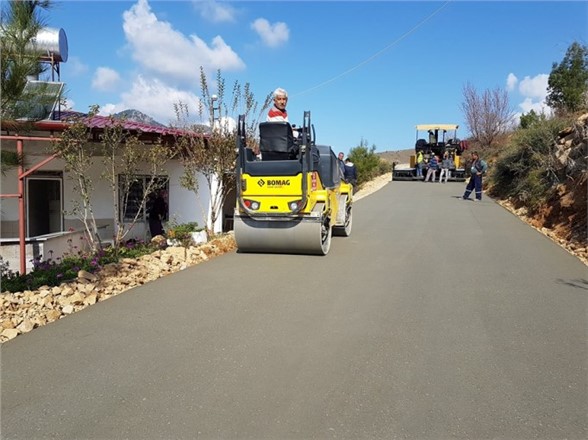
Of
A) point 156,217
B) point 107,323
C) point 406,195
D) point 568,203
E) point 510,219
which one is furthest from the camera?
point 406,195

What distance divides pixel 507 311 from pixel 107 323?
440cm

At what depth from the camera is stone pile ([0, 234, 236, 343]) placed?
4.87 metres

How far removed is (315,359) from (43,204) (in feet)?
38.6

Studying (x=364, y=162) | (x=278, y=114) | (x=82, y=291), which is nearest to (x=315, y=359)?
(x=82, y=291)

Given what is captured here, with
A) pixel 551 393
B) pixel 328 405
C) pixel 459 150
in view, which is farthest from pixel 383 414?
pixel 459 150

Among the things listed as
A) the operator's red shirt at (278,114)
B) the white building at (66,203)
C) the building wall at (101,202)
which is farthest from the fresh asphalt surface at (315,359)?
the building wall at (101,202)

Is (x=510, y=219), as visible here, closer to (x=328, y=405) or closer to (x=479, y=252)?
(x=479, y=252)

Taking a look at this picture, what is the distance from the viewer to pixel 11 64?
4.93 m

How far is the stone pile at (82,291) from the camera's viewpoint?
16.0 ft

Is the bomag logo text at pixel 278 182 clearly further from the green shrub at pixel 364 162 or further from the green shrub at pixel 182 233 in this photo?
the green shrub at pixel 364 162

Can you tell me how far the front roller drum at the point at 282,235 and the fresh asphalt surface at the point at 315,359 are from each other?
2.91 ft

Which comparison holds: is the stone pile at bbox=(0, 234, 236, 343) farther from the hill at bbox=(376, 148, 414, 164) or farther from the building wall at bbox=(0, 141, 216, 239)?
the hill at bbox=(376, 148, 414, 164)

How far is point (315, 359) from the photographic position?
3.98 metres

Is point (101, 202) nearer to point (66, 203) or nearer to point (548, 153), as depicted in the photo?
point (66, 203)
